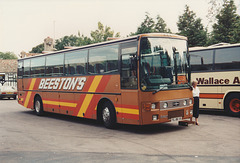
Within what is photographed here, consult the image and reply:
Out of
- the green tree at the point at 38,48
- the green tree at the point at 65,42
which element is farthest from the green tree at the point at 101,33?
the green tree at the point at 38,48

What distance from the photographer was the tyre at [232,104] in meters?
13.5

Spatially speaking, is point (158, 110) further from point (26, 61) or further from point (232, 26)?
point (232, 26)

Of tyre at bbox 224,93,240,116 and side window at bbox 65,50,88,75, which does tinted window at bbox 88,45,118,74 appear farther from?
tyre at bbox 224,93,240,116

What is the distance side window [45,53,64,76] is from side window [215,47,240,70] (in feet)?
24.2

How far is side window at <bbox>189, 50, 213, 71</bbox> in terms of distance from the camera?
14.5m

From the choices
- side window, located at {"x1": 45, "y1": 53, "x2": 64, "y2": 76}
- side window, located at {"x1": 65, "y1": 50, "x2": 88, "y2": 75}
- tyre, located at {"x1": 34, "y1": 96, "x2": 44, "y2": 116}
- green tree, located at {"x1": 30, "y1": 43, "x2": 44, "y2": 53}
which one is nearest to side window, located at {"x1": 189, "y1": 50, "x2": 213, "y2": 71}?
side window, located at {"x1": 65, "y1": 50, "x2": 88, "y2": 75}

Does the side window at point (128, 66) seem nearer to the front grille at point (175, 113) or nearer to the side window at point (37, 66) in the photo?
the front grille at point (175, 113)

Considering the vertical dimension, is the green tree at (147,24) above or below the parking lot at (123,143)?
above

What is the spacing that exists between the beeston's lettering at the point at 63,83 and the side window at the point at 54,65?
0.34m

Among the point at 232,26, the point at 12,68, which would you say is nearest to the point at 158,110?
the point at 232,26

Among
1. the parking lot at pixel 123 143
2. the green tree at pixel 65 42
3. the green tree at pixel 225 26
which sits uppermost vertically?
the green tree at pixel 65 42

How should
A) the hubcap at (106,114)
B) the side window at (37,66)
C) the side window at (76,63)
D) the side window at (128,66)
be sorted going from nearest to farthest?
the side window at (128,66) → the hubcap at (106,114) → the side window at (76,63) → the side window at (37,66)

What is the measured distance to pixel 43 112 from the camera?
1617 cm

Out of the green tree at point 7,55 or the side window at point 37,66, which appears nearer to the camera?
the side window at point 37,66
